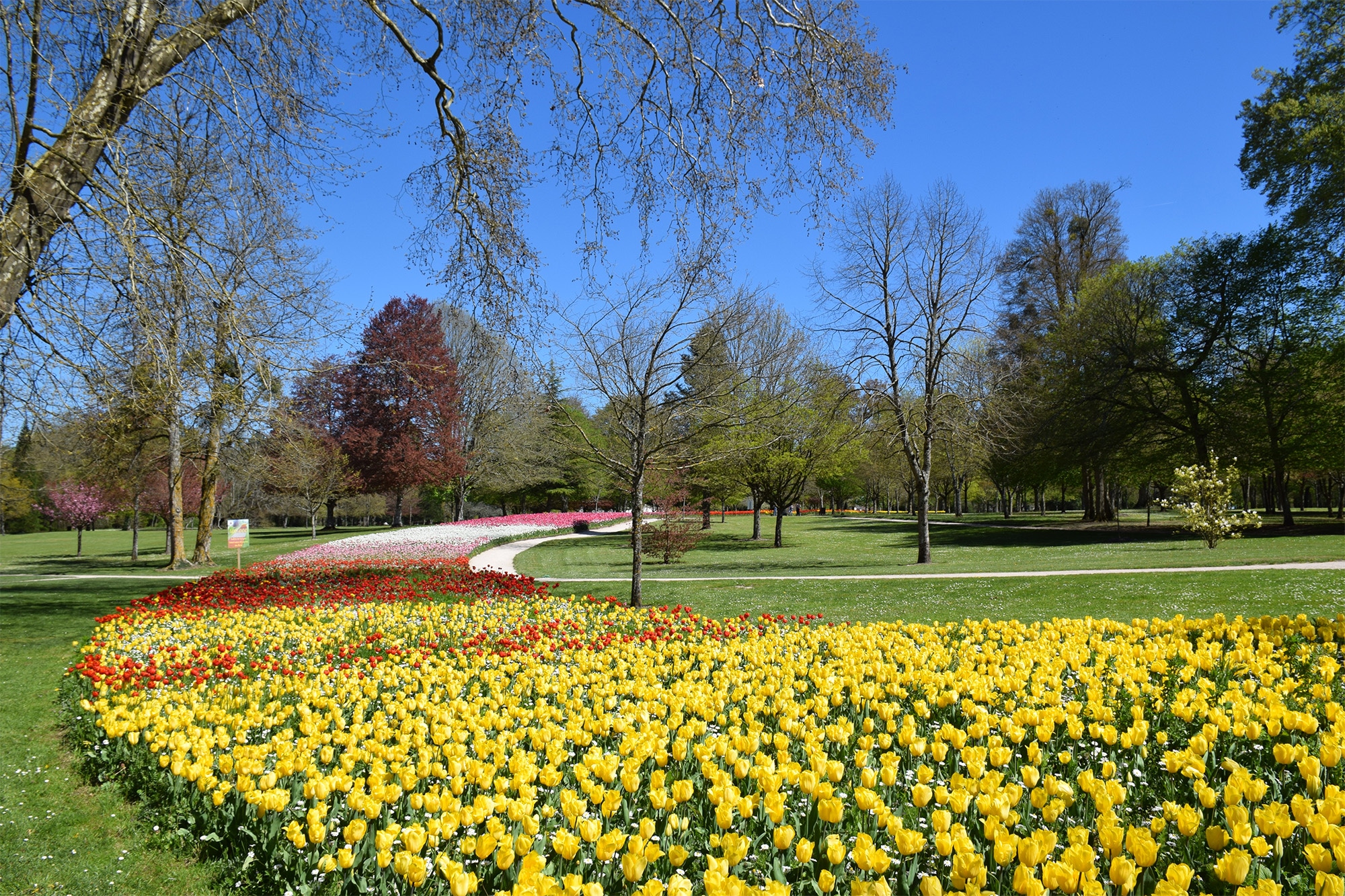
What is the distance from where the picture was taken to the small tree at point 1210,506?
19.0 meters

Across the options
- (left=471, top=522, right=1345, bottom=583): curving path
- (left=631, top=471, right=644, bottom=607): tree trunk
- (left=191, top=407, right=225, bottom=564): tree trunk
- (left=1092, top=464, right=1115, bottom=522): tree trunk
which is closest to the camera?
(left=631, top=471, right=644, bottom=607): tree trunk

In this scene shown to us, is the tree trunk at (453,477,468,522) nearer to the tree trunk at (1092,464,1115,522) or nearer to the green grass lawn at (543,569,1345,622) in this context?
the green grass lawn at (543,569,1345,622)

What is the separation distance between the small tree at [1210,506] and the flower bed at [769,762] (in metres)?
16.0

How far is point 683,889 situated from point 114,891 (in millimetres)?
3004

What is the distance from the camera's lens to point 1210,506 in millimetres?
19688

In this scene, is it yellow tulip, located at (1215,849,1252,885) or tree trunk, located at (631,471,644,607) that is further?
tree trunk, located at (631,471,644,607)

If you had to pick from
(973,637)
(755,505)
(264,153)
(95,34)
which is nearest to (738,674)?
(973,637)

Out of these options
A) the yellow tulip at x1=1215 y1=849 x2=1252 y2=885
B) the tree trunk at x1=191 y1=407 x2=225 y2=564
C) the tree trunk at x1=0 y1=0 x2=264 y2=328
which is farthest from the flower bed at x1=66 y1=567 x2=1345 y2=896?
the tree trunk at x1=191 y1=407 x2=225 y2=564

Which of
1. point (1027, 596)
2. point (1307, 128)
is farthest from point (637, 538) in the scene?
point (1307, 128)

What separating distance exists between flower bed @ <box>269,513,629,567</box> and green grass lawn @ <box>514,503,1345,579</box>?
2.64 m

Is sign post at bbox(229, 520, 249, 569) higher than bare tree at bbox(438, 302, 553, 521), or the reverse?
bare tree at bbox(438, 302, 553, 521)

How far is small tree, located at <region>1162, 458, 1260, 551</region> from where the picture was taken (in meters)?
19.0

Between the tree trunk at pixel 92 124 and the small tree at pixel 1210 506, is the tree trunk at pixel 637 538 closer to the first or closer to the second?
the tree trunk at pixel 92 124

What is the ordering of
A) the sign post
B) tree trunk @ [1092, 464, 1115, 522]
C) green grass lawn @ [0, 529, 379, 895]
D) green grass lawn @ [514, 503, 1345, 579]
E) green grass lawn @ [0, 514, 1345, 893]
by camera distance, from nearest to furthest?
green grass lawn @ [0, 529, 379, 895]
green grass lawn @ [0, 514, 1345, 893]
the sign post
green grass lawn @ [514, 503, 1345, 579]
tree trunk @ [1092, 464, 1115, 522]
